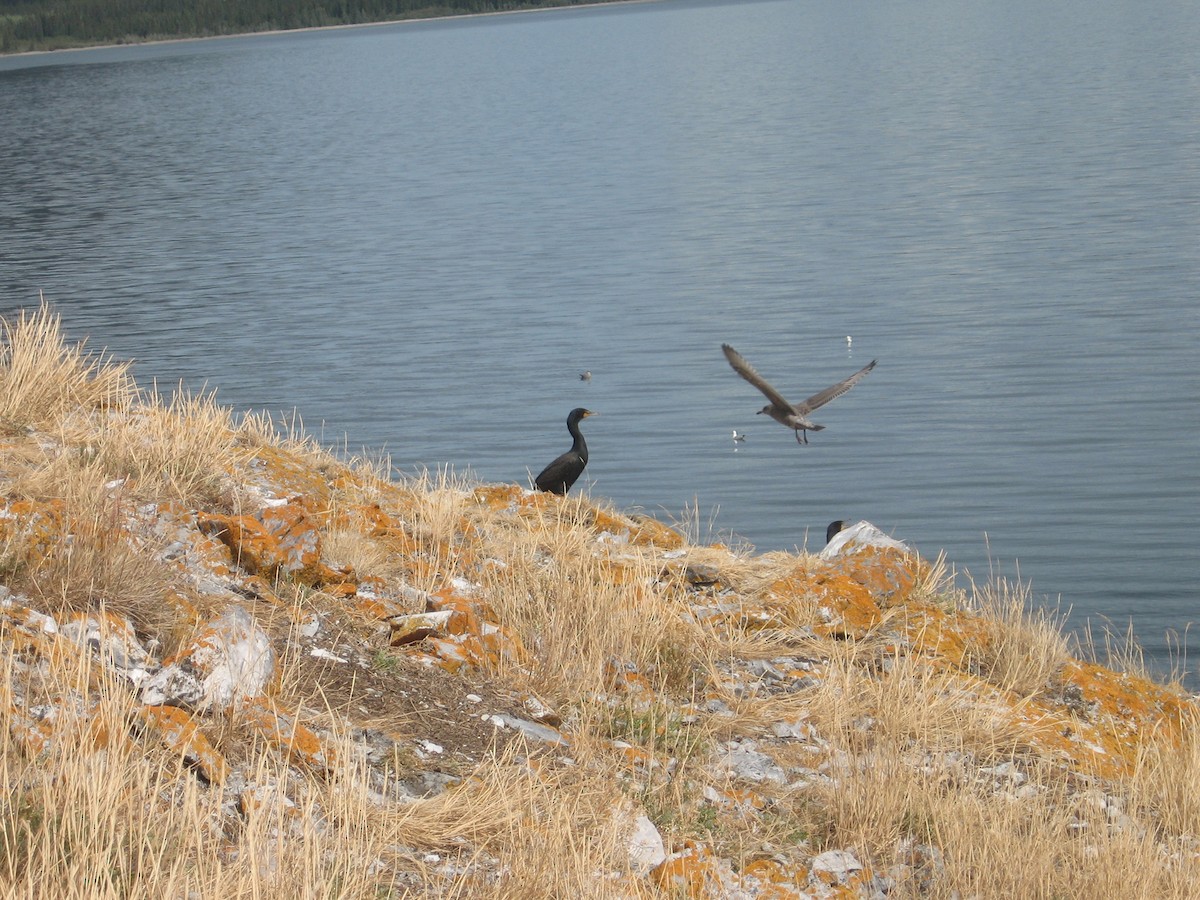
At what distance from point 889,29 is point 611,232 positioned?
206ft

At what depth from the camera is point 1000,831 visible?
512cm

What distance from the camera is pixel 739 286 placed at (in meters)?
24.3

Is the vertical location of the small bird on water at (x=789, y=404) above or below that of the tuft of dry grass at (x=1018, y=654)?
above

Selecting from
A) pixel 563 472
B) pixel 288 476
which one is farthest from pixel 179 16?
pixel 288 476

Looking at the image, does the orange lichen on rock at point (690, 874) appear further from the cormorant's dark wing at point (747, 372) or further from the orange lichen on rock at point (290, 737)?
the cormorant's dark wing at point (747, 372)

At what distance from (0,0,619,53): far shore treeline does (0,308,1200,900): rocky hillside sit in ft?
492

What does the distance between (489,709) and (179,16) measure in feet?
522

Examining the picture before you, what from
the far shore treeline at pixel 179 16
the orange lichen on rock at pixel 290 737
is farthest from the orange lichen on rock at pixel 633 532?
the far shore treeline at pixel 179 16

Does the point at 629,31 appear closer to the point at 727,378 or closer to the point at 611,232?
the point at 611,232

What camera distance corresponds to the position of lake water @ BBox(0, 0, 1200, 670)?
15055mm

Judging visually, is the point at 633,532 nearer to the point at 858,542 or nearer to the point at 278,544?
the point at 858,542

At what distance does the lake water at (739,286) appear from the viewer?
49.4 feet

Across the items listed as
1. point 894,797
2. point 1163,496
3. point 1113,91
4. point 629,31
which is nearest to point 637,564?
point 894,797

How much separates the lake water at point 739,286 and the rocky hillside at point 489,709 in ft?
11.7
